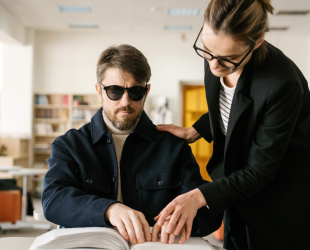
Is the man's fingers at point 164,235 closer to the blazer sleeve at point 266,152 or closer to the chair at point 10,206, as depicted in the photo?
the blazer sleeve at point 266,152

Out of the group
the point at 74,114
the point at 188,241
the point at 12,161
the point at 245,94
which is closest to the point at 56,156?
the point at 188,241

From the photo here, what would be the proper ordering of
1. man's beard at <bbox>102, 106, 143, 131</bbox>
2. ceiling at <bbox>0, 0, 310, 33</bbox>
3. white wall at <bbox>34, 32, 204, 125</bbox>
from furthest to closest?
white wall at <bbox>34, 32, 204, 125</bbox> < ceiling at <bbox>0, 0, 310, 33</bbox> < man's beard at <bbox>102, 106, 143, 131</bbox>

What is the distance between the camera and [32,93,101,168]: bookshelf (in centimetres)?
721

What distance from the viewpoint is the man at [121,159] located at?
1186 mm

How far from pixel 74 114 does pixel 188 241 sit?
21.6ft

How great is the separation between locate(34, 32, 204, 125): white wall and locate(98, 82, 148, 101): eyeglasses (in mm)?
6038

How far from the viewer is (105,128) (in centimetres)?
141

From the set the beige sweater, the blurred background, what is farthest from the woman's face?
the blurred background

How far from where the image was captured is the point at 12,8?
6008 millimetres

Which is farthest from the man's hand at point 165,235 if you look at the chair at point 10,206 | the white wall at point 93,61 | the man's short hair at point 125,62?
the white wall at point 93,61

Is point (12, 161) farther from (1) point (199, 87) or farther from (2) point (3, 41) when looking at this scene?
(1) point (199, 87)

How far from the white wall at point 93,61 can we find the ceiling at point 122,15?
33 centimetres

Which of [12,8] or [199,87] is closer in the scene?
[12,8]

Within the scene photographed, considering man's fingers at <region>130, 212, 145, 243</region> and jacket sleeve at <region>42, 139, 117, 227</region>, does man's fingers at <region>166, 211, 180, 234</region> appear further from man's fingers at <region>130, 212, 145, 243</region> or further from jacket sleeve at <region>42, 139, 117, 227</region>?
jacket sleeve at <region>42, 139, 117, 227</region>
